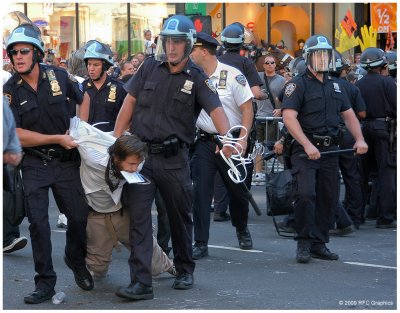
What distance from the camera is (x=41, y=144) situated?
6.63 meters

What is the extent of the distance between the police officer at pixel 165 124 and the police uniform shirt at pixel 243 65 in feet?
8.01

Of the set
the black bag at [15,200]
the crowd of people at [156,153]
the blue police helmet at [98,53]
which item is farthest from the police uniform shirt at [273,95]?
the black bag at [15,200]

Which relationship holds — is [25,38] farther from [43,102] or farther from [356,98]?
[356,98]

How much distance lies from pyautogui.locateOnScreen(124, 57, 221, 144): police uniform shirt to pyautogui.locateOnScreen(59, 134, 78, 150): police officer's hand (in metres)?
0.51

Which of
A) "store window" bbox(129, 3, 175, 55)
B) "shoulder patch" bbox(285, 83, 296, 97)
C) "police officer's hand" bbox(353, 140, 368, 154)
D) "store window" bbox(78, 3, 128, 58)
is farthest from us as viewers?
"store window" bbox(78, 3, 128, 58)

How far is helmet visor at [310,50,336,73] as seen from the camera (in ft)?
27.3

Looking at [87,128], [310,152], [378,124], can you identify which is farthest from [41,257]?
[378,124]

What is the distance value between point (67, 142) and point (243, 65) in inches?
129

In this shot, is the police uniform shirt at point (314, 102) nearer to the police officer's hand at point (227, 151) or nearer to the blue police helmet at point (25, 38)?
the police officer's hand at point (227, 151)

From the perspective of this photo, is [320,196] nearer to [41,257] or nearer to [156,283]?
[156,283]

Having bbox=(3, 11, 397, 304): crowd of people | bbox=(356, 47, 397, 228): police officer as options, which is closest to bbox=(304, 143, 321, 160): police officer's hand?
bbox=(3, 11, 397, 304): crowd of people

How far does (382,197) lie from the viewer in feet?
35.3

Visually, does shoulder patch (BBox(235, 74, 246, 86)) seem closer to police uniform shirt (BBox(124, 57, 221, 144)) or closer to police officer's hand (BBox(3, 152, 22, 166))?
police uniform shirt (BBox(124, 57, 221, 144))

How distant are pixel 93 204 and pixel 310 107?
2252 millimetres
